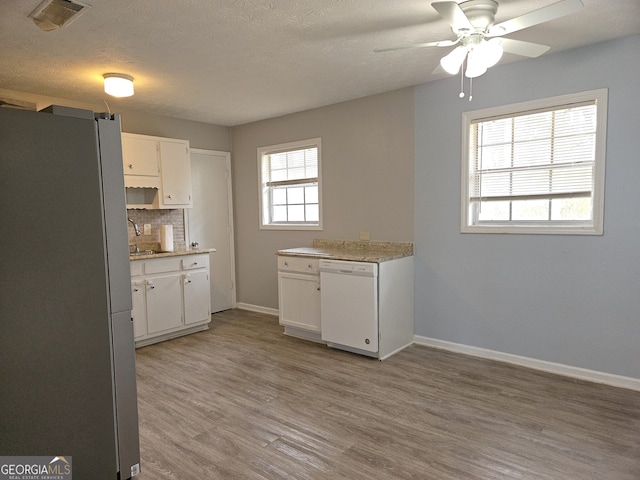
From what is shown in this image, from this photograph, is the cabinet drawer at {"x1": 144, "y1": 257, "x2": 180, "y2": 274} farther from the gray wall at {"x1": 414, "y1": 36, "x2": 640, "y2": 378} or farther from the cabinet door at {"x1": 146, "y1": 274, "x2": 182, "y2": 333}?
the gray wall at {"x1": 414, "y1": 36, "x2": 640, "y2": 378}

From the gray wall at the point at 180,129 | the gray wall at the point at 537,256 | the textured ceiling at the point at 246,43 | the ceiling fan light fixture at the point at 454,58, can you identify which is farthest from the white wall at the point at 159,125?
the ceiling fan light fixture at the point at 454,58

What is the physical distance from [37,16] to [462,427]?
348 cm

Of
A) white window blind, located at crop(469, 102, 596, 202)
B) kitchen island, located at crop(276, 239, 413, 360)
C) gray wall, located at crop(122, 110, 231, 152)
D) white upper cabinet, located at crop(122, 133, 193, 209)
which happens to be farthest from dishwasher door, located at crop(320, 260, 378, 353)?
gray wall, located at crop(122, 110, 231, 152)

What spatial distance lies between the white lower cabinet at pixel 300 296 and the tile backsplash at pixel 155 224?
1.49 metres

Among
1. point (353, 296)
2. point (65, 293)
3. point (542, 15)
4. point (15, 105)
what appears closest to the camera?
point (65, 293)

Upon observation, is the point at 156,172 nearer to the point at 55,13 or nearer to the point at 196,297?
the point at 196,297

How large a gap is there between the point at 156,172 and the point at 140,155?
24 centimetres

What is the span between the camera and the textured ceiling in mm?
2340

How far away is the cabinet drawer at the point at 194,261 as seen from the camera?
4410 millimetres

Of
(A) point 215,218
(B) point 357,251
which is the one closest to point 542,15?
(B) point 357,251

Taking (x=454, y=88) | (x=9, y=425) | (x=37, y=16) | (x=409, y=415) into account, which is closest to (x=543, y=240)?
(x=454, y=88)

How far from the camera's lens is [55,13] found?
227cm

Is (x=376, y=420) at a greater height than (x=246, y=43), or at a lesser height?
lesser

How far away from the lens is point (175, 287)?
14.2 feet
